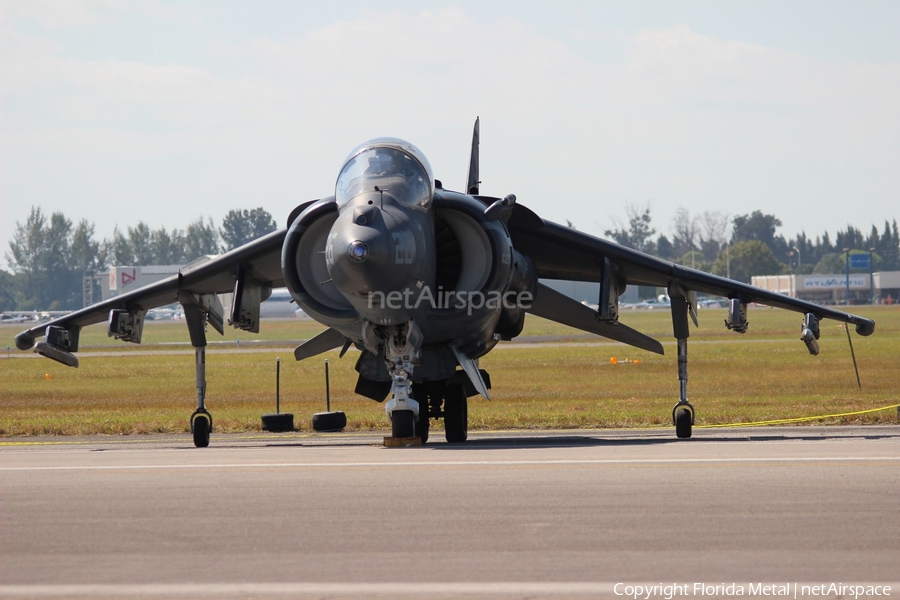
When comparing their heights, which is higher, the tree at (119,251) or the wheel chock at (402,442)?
the tree at (119,251)

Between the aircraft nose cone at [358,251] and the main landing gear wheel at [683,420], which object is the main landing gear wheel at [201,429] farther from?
the main landing gear wheel at [683,420]

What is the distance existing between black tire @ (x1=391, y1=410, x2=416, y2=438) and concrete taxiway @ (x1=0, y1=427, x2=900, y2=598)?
7.22 ft

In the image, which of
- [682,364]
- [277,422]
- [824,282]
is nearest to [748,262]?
[824,282]

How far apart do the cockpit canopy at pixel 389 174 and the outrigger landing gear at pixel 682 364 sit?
4.99m

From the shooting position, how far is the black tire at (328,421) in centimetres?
2064

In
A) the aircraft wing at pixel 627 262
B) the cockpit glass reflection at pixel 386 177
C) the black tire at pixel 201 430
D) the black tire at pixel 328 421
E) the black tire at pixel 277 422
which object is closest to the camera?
the cockpit glass reflection at pixel 386 177

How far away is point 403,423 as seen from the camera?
45.9 ft

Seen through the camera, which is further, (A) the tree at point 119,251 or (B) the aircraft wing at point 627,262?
(A) the tree at point 119,251

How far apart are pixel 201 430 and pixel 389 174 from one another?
17.1 feet

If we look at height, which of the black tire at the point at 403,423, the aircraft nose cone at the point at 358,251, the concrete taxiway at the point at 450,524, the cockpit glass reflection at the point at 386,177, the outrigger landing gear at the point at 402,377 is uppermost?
the cockpit glass reflection at the point at 386,177

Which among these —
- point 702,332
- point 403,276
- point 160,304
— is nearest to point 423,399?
point 403,276

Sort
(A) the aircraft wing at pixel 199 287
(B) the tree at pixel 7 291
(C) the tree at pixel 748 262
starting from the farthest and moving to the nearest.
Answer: (B) the tree at pixel 7 291
(C) the tree at pixel 748 262
(A) the aircraft wing at pixel 199 287

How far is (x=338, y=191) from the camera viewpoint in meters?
14.8

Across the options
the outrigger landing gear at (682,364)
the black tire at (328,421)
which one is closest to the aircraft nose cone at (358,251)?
the outrigger landing gear at (682,364)
